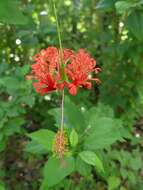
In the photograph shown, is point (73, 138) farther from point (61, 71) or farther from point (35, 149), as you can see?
point (61, 71)

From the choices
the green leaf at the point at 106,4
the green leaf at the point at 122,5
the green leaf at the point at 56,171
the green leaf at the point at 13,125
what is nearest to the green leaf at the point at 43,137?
the green leaf at the point at 56,171

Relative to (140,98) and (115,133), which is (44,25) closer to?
(140,98)

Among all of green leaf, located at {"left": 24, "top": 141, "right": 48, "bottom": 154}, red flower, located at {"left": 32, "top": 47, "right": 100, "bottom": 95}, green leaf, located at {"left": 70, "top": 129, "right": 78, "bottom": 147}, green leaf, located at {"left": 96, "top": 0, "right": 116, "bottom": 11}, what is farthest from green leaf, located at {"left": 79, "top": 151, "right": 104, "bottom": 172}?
green leaf, located at {"left": 96, "top": 0, "right": 116, "bottom": 11}

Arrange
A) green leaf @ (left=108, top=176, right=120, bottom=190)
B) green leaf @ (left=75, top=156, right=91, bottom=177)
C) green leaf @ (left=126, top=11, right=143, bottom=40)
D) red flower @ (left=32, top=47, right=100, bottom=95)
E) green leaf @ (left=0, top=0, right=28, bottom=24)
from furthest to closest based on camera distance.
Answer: green leaf @ (left=108, top=176, right=120, bottom=190)
green leaf @ (left=126, top=11, right=143, bottom=40)
green leaf @ (left=75, top=156, right=91, bottom=177)
green leaf @ (left=0, top=0, right=28, bottom=24)
red flower @ (left=32, top=47, right=100, bottom=95)

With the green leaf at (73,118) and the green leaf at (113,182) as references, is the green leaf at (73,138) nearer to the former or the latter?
the green leaf at (73,118)

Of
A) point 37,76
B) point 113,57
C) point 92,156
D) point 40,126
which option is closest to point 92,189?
point 40,126

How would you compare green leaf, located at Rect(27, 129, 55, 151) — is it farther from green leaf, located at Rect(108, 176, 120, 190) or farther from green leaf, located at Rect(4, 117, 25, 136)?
green leaf, located at Rect(108, 176, 120, 190)
